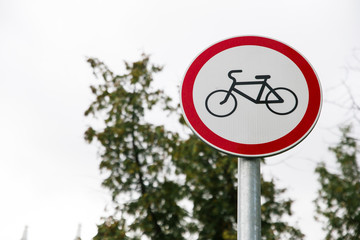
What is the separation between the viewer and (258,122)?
148 centimetres

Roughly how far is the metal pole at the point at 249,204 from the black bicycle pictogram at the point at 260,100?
26 centimetres

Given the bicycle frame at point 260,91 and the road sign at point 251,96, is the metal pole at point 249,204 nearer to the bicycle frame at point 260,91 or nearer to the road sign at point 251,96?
the road sign at point 251,96

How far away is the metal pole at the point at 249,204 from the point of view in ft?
4.11

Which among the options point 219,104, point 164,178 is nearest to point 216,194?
point 164,178

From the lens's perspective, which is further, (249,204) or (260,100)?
(260,100)

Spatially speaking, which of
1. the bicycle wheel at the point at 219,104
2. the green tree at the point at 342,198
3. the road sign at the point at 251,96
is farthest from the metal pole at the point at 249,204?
the green tree at the point at 342,198

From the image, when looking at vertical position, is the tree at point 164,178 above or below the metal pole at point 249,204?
above

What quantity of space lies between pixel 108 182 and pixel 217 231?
7.78 ft

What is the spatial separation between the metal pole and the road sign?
0.08 meters

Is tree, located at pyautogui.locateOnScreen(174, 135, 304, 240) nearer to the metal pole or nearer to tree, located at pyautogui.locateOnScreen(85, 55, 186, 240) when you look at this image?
tree, located at pyautogui.locateOnScreen(85, 55, 186, 240)

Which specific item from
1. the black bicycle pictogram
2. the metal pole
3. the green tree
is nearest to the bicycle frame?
the black bicycle pictogram

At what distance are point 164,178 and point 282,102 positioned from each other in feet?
20.2

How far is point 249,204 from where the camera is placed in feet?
4.23

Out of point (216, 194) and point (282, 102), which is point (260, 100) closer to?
point (282, 102)
